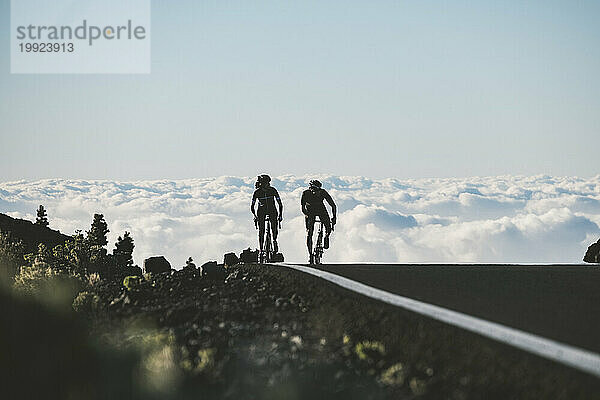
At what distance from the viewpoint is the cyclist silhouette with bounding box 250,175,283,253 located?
83.0 ft

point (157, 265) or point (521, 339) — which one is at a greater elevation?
point (521, 339)

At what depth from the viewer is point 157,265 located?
67.9ft

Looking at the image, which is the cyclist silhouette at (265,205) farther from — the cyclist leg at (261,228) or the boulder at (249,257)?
the boulder at (249,257)

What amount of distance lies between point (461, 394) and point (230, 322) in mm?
4437

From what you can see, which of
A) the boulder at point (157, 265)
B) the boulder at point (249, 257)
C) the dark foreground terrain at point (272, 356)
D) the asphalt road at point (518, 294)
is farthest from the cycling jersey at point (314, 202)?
the dark foreground terrain at point (272, 356)

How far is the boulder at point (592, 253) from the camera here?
92.8 ft

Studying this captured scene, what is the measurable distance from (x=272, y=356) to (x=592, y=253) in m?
22.6

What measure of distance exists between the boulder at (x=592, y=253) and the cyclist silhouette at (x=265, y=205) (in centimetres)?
1016

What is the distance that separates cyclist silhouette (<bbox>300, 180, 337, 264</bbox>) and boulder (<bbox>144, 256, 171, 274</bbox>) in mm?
4772

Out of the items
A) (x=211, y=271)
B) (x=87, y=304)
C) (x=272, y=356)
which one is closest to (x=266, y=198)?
(x=211, y=271)

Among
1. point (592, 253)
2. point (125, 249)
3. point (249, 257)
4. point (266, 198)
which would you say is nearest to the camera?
point (266, 198)

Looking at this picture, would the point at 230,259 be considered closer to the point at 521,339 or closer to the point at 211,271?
the point at 211,271

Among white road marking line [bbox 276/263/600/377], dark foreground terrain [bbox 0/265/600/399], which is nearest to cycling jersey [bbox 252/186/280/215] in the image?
dark foreground terrain [bbox 0/265/600/399]

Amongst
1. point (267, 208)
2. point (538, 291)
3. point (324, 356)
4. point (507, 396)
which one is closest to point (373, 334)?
point (324, 356)
